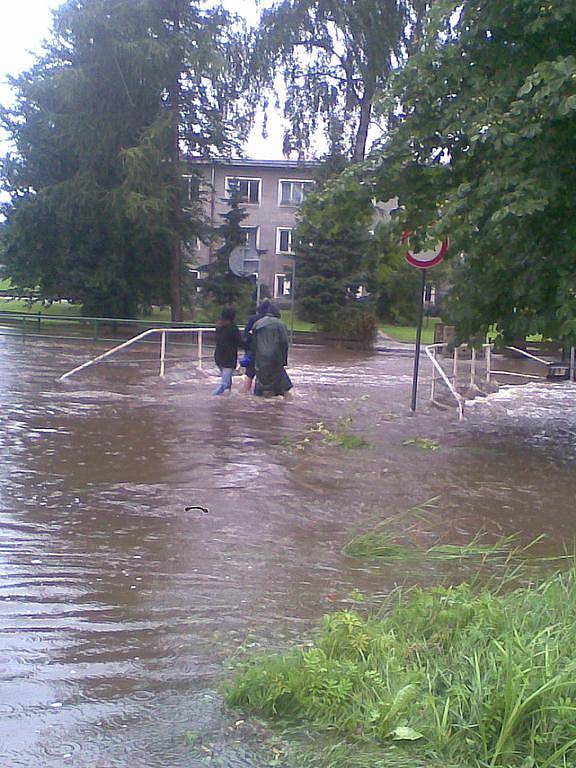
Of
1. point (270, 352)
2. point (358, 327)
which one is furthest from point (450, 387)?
point (358, 327)

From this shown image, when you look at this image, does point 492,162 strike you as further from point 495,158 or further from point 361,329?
point 361,329

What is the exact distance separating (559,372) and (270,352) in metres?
10.5

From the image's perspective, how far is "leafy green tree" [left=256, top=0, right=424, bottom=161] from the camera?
34.6m

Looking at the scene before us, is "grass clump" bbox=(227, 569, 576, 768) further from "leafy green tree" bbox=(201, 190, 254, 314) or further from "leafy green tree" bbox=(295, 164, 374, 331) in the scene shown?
"leafy green tree" bbox=(201, 190, 254, 314)

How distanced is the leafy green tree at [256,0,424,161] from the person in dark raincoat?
62.0ft

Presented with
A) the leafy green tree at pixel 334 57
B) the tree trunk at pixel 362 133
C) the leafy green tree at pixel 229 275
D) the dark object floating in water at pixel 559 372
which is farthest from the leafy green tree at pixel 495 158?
the leafy green tree at pixel 229 275

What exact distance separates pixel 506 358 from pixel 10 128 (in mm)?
23344

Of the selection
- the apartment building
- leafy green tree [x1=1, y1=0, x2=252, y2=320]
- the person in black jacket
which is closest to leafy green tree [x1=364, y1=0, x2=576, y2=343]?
the person in black jacket

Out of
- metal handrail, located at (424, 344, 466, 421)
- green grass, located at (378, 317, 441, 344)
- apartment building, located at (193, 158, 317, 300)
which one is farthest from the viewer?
apartment building, located at (193, 158, 317, 300)

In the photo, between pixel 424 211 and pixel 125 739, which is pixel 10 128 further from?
pixel 125 739

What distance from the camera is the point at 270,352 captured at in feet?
54.2

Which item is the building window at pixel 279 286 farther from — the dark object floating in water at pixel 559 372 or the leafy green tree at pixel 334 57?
the dark object floating in water at pixel 559 372

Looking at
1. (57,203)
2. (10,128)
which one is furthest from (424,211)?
(10,128)

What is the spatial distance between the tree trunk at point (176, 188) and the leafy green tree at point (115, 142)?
0.05 meters
